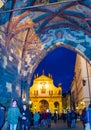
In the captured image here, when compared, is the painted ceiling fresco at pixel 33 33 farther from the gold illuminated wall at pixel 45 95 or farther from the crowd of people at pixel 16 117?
the gold illuminated wall at pixel 45 95

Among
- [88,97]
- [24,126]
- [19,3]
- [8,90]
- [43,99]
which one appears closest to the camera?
[24,126]

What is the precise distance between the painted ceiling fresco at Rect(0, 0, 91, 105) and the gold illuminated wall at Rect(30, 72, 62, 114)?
30928 mm

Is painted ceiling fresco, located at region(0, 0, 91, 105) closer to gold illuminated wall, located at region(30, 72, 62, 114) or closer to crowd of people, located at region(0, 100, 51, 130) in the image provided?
crowd of people, located at region(0, 100, 51, 130)

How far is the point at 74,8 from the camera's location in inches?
706

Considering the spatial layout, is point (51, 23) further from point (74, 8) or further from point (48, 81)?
Result: point (48, 81)

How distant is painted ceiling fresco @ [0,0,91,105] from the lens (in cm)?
1681

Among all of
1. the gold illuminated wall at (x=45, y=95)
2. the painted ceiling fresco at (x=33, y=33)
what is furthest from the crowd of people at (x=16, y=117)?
the gold illuminated wall at (x=45, y=95)

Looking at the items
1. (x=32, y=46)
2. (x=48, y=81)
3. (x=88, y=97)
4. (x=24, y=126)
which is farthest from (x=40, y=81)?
(x=24, y=126)

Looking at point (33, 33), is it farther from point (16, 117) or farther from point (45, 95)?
point (45, 95)

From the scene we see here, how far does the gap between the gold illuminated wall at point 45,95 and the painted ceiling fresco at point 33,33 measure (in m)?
30.9

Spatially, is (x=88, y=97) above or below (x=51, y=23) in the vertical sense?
below

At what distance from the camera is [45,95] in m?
54.9

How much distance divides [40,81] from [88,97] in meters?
21.9

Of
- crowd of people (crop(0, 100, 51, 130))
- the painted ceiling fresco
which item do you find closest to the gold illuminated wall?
the painted ceiling fresco
